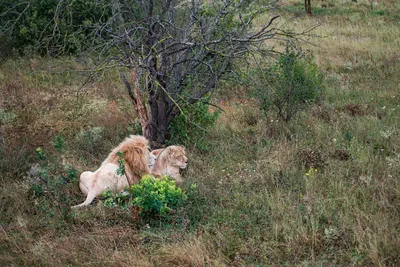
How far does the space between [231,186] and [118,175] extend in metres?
1.53

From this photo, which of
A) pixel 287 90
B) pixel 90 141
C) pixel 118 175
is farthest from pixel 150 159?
pixel 287 90

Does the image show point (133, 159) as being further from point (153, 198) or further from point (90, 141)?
point (90, 141)

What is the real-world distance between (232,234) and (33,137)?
473cm

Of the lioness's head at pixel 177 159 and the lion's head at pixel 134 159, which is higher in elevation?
the lion's head at pixel 134 159

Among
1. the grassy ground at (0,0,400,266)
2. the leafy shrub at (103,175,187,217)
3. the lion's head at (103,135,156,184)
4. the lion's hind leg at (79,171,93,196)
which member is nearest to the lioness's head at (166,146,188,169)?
the grassy ground at (0,0,400,266)

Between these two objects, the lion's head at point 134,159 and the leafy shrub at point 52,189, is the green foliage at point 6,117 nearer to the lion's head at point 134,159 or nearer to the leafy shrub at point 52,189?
the leafy shrub at point 52,189

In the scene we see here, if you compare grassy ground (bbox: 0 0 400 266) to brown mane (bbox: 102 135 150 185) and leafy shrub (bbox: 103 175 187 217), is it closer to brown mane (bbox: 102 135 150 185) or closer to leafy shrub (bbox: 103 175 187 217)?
leafy shrub (bbox: 103 175 187 217)

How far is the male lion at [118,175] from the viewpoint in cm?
602

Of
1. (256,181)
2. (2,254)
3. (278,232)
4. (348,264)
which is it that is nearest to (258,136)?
(256,181)

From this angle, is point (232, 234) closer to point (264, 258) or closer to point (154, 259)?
point (264, 258)

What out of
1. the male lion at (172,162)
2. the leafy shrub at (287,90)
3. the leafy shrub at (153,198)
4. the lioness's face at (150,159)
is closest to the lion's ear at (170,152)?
the male lion at (172,162)

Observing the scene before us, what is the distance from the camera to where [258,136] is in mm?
8250

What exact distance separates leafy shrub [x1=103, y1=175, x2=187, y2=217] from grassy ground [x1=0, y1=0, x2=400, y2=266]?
156mm

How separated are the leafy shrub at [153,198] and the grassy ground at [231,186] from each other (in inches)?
6.1
